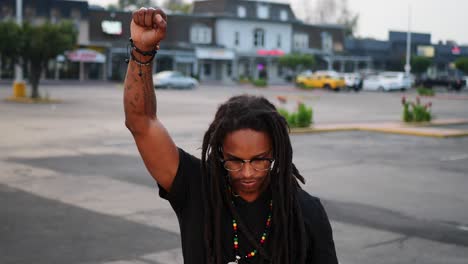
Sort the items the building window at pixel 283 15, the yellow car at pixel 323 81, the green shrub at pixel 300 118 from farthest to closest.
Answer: the building window at pixel 283 15 < the yellow car at pixel 323 81 < the green shrub at pixel 300 118

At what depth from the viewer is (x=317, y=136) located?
59.8 ft

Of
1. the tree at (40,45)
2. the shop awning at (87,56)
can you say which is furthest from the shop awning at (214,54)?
the tree at (40,45)

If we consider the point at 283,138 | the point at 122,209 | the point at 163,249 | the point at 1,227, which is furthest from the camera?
the point at 122,209

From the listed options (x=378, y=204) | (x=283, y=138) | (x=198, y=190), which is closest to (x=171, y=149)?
(x=198, y=190)

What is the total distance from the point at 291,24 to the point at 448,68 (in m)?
26.9

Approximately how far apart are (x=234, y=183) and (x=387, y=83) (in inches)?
2182

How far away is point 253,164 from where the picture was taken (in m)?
2.46

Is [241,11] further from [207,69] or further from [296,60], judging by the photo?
[296,60]

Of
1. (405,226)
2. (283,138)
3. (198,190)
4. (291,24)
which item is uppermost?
(291,24)

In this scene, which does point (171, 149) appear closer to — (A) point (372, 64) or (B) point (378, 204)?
(B) point (378, 204)

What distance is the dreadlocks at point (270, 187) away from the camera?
96.8 inches

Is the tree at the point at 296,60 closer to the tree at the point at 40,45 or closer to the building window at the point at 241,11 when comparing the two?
the building window at the point at 241,11

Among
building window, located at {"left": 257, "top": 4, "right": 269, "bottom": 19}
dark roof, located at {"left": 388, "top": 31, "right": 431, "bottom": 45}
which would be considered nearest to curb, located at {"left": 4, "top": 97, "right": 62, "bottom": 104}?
building window, located at {"left": 257, "top": 4, "right": 269, "bottom": 19}

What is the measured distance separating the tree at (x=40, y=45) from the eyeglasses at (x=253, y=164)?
1165 inches
